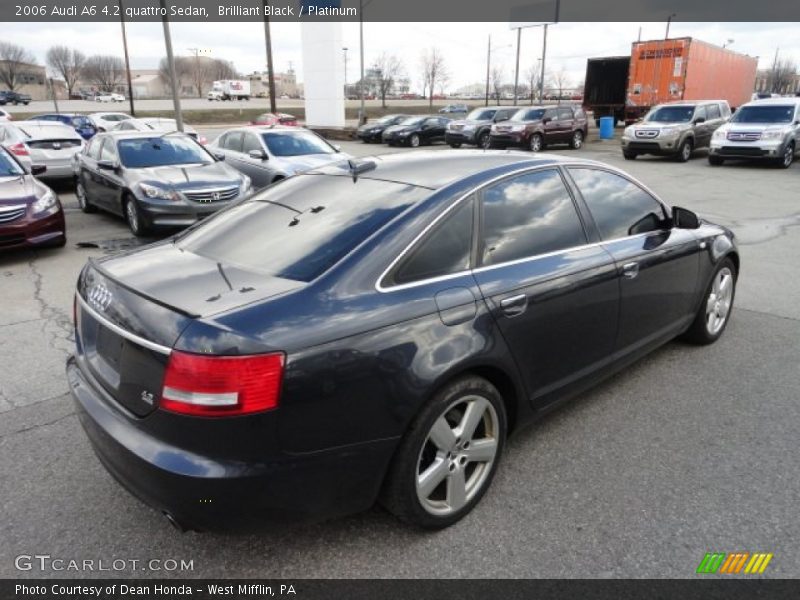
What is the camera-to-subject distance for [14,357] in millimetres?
4629

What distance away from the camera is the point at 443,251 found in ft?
8.89

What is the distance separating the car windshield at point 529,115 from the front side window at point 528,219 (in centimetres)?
2107

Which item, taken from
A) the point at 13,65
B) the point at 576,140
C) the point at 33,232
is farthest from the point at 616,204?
the point at 13,65

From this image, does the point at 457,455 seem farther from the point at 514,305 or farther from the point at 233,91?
the point at 233,91

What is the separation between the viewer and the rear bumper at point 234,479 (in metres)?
2.12

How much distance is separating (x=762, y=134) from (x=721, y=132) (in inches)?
43.0

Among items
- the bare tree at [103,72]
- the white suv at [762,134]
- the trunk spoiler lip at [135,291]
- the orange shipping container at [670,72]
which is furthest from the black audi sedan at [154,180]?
the bare tree at [103,72]

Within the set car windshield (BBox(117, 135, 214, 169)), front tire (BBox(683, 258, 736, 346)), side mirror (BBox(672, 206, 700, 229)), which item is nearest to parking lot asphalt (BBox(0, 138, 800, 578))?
front tire (BBox(683, 258, 736, 346))

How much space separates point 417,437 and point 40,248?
7448mm

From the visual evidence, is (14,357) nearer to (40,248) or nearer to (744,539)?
(40,248)

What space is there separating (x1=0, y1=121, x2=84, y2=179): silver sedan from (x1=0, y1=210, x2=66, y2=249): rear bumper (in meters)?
6.38

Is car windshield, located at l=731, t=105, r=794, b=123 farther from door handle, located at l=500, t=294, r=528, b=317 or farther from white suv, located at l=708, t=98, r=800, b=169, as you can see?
door handle, located at l=500, t=294, r=528, b=317

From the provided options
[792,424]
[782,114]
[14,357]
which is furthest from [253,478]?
[782,114]
